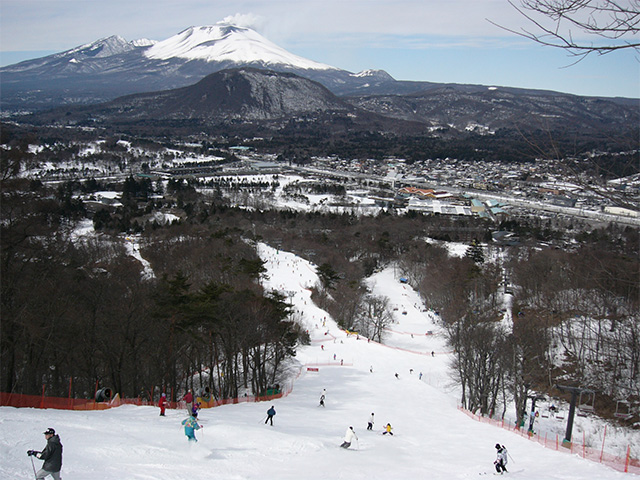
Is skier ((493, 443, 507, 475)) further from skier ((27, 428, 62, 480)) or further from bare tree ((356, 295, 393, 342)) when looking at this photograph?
bare tree ((356, 295, 393, 342))

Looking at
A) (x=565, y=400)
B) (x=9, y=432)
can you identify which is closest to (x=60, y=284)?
(x=9, y=432)

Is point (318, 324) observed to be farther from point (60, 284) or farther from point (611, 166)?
point (611, 166)

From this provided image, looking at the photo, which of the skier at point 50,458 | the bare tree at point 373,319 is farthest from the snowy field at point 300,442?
the bare tree at point 373,319

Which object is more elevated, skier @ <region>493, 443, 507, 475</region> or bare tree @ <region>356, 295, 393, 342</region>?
skier @ <region>493, 443, 507, 475</region>

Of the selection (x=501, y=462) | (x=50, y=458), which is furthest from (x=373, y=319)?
(x=50, y=458)

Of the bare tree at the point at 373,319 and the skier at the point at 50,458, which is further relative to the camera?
the bare tree at the point at 373,319

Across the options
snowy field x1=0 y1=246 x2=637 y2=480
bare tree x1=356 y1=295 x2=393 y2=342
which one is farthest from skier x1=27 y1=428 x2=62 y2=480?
bare tree x1=356 y1=295 x2=393 y2=342

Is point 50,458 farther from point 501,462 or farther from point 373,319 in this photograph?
point 373,319

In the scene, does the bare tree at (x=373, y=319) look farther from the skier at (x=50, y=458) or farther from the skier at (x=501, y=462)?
the skier at (x=50, y=458)
